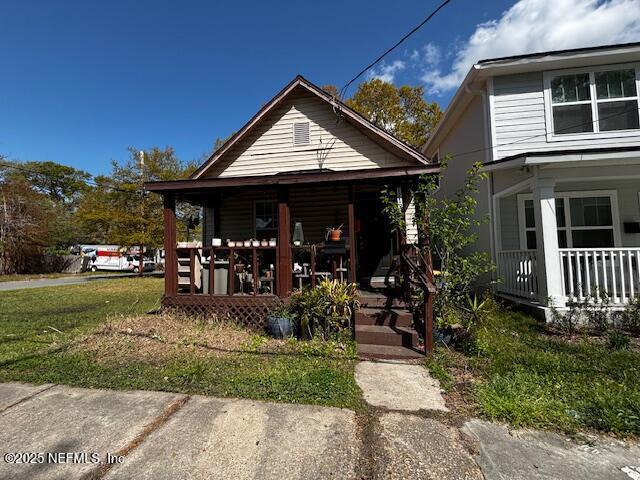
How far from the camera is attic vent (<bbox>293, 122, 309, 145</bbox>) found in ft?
28.6

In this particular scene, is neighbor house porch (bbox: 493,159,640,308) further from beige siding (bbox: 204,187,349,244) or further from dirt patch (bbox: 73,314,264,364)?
dirt patch (bbox: 73,314,264,364)

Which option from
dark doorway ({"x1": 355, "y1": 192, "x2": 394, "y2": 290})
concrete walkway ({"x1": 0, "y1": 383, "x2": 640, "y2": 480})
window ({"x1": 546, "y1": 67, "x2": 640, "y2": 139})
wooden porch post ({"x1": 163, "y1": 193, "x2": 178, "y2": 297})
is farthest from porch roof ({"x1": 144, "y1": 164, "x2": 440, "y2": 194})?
window ({"x1": 546, "y1": 67, "x2": 640, "y2": 139})

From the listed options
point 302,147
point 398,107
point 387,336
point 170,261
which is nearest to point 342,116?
point 302,147

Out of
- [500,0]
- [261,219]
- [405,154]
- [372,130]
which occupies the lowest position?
[261,219]

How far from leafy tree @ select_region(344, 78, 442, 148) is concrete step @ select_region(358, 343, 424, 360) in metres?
20.7

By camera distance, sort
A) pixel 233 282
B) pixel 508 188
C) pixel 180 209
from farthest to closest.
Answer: pixel 180 209 → pixel 508 188 → pixel 233 282

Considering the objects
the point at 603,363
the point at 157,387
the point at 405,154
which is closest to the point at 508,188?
the point at 405,154

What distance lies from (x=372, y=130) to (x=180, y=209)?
19.1m

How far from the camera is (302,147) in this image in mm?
8695

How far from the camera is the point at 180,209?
76.8ft

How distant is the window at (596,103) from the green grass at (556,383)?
5.67m

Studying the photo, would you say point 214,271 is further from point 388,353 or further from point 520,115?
point 520,115

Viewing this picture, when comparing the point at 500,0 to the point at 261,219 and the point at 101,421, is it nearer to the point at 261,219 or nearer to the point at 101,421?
the point at 261,219

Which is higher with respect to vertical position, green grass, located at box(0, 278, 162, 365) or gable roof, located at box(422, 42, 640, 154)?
gable roof, located at box(422, 42, 640, 154)
